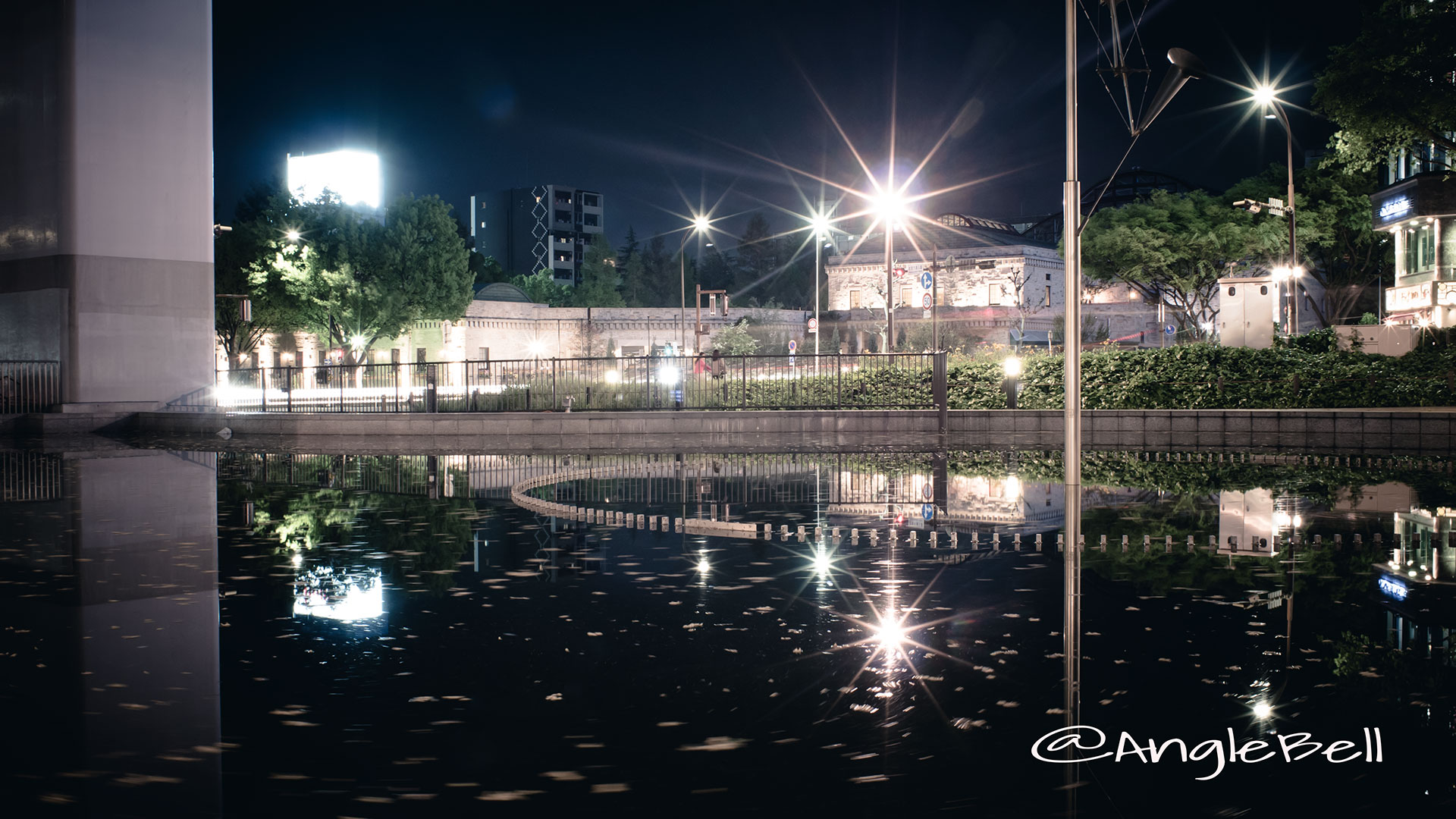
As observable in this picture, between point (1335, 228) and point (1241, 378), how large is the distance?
1595 inches

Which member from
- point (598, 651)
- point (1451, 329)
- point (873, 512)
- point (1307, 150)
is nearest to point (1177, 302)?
point (1307, 150)

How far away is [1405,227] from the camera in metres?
42.9

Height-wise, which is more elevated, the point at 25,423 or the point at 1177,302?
the point at 1177,302

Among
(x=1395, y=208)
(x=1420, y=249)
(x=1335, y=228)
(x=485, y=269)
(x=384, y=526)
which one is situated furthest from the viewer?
(x=485, y=269)

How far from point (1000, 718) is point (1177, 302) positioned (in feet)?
243

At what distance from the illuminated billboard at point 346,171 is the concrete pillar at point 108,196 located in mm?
47127

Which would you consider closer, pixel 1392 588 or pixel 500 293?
pixel 1392 588

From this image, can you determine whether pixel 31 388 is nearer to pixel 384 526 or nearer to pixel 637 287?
pixel 384 526

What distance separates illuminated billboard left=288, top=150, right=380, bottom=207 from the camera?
7512cm

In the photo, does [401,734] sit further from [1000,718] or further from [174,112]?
[174,112]

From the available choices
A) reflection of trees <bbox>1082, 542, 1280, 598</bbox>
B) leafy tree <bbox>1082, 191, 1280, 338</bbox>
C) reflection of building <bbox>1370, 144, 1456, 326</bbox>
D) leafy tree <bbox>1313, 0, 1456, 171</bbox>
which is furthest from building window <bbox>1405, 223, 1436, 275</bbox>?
reflection of trees <bbox>1082, 542, 1280, 598</bbox>

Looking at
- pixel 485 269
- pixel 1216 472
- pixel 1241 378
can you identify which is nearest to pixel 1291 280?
pixel 1241 378

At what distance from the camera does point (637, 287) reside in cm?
11006

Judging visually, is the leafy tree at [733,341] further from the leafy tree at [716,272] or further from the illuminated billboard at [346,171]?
the leafy tree at [716,272]
